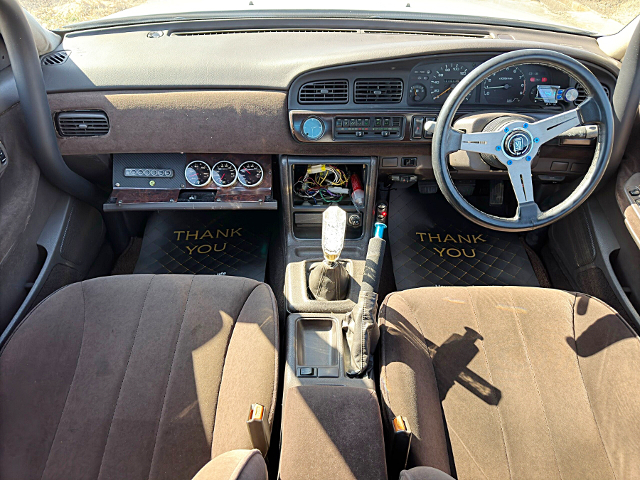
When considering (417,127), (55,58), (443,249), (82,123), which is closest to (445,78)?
(417,127)

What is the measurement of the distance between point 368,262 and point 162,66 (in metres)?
1.29

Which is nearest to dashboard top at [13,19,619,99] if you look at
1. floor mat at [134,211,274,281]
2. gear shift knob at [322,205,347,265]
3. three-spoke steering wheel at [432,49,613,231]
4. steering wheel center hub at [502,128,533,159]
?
three-spoke steering wheel at [432,49,613,231]

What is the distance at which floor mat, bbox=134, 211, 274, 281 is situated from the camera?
2396 millimetres

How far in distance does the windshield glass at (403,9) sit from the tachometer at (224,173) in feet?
2.45

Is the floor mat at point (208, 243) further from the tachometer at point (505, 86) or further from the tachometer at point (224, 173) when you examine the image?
the tachometer at point (505, 86)

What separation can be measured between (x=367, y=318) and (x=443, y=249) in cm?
126

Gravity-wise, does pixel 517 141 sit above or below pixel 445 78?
below

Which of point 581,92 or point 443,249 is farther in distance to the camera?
point 443,249

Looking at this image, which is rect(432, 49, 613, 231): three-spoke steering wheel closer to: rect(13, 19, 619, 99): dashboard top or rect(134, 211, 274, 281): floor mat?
rect(13, 19, 619, 99): dashboard top

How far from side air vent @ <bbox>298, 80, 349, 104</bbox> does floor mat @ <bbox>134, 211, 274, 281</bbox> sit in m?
0.99

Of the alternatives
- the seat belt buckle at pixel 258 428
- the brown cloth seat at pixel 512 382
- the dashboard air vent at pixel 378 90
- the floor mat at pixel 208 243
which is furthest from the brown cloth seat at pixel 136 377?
the dashboard air vent at pixel 378 90

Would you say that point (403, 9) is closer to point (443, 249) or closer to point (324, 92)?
point (324, 92)

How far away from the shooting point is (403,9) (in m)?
2.12

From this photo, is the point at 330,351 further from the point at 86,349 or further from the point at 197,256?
the point at 197,256
